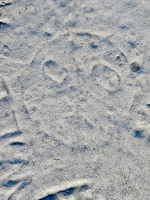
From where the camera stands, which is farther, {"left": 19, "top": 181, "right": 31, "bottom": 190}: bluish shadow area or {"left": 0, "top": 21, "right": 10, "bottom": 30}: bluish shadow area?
{"left": 0, "top": 21, "right": 10, "bottom": 30}: bluish shadow area

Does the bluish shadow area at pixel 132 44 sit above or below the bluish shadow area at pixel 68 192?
above

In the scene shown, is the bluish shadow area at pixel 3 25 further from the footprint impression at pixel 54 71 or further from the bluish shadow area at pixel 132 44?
the bluish shadow area at pixel 132 44

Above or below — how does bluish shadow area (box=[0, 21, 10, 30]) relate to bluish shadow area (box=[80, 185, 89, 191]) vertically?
above

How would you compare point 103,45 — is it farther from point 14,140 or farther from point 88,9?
point 14,140

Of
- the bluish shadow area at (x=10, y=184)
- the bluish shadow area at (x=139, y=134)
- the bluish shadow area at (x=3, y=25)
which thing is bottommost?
the bluish shadow area at (x=10, y=184)

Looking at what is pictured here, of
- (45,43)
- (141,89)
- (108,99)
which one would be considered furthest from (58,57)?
(141,89)

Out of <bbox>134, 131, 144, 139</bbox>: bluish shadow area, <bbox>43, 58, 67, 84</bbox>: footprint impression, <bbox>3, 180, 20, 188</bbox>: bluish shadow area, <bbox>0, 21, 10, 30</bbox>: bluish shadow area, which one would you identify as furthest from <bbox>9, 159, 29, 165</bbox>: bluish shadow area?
<bbox>0, 21, 10, 30</bbox>: bluish shadow area

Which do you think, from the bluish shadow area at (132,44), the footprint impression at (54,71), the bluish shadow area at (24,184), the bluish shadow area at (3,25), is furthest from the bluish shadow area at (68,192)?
the bluish shadow area at (3,25)

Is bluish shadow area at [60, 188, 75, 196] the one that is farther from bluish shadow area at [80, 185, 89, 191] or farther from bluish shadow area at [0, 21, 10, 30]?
bluish shadow area at [0, 21, 10, 30]
